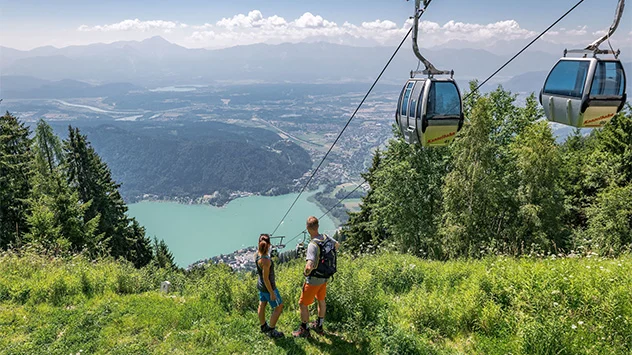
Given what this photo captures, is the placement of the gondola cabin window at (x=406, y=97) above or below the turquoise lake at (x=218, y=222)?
above

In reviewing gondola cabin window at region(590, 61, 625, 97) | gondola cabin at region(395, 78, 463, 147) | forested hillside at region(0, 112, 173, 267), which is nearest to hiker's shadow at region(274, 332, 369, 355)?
gondola cabin at region(395, 78, 463, 147)

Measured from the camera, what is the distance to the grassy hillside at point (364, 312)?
4.79 m

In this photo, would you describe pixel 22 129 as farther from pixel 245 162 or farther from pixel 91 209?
pixel 245 162

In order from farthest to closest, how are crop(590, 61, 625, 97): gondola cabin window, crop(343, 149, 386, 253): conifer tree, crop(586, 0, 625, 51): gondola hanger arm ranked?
crop(343, 149, 386, 253): conifer tree
crop(590, 61, 625, 97): gondola cabin window
crop(586, 0, 625, 51): gondola hanger arm

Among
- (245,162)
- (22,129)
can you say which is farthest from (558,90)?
(245,162)

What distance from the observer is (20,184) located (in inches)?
882

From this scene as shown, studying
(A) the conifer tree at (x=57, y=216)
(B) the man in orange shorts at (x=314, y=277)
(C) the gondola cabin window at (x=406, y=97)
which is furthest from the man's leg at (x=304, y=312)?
(A) the conifer tree at (x=57, y=216)

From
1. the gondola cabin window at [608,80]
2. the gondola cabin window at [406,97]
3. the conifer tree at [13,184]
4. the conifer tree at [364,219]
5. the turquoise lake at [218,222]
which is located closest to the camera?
the gondola cabin window at [608,80]

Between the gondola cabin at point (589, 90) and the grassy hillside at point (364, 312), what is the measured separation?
103 inches

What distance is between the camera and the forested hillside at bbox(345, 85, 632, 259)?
1467 centimetres

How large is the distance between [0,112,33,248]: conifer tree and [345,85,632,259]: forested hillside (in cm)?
1921

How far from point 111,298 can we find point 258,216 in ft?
478

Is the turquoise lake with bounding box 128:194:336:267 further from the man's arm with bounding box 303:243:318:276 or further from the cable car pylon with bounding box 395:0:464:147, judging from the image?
the man's arm with bounding box 303:243:318:276

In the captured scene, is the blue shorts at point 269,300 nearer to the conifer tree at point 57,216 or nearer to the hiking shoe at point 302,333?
the hiking shoe at point 302,333
